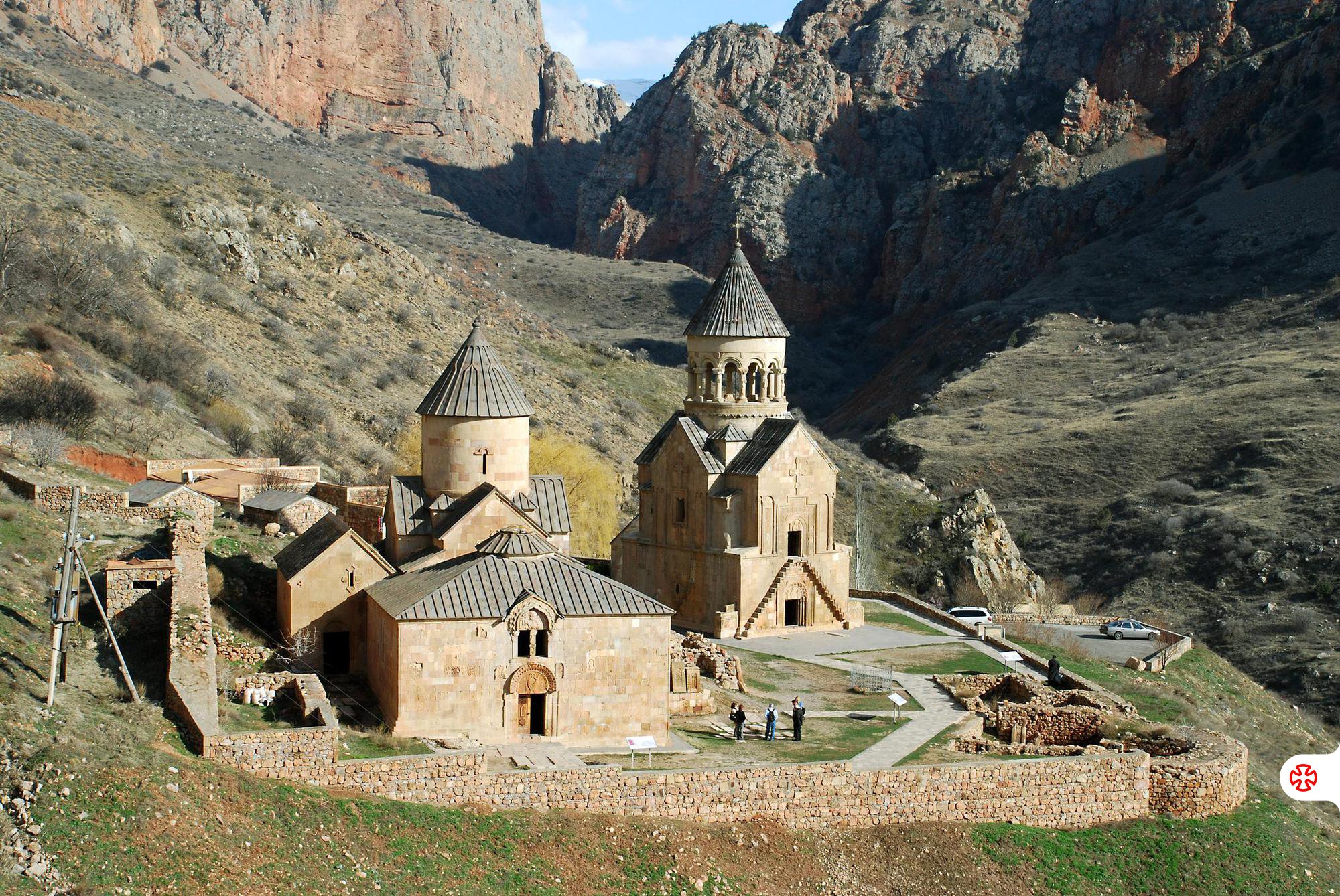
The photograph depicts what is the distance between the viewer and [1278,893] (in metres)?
21.6

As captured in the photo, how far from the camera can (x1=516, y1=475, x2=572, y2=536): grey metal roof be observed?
2473cm

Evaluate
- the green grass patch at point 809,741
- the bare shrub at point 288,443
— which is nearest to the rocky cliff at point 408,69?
the bare shrub at point 288,443

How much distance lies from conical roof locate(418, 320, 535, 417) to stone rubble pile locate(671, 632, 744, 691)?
15.9 ft

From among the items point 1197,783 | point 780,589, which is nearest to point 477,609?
point 1197,783

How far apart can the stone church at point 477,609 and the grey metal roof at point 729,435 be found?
7741 millimetres

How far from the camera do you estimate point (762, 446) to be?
103 ft

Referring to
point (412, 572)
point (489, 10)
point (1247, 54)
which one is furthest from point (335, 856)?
point (489, 10)

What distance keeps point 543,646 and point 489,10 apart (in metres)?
139

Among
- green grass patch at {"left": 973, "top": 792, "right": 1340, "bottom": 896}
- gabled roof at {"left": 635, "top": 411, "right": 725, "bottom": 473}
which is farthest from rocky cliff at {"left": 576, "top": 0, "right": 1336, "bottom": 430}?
green grass patch at {"left": 973, "top": 792, "right": 1340, "bottom": 896}

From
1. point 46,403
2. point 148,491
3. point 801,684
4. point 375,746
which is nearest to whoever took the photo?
point 375,746

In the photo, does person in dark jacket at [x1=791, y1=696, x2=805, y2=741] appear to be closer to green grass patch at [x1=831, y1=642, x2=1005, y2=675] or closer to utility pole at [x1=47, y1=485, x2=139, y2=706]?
green grass patch at [x1=831, y1=642, x2=1005, y2=675]

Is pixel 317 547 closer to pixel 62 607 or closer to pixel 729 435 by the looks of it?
pixel 62 607

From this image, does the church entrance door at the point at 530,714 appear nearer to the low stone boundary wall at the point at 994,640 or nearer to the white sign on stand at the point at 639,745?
the white sign on stand at the point at 639,745

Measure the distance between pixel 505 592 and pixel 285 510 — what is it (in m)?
9.28
